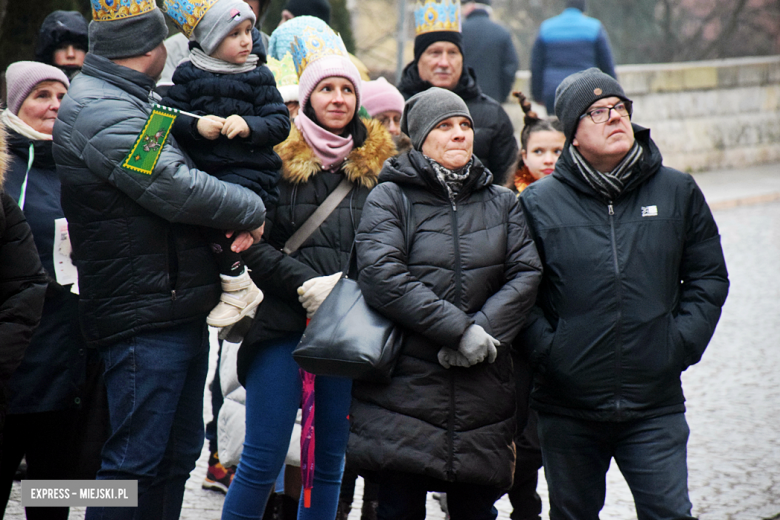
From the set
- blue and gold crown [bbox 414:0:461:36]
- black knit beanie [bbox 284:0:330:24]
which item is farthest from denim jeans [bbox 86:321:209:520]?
black knit beanie [bbox 284:0:330:24]

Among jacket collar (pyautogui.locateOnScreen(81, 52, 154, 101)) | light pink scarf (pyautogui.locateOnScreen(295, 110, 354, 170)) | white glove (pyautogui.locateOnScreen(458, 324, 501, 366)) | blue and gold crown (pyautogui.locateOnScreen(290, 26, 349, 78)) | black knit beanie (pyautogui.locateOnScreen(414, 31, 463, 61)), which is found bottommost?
white glove (pyautogui.locateOnScreen(458, 324, 501, 366))

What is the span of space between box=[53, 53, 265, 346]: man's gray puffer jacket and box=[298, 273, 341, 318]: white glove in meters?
0.42

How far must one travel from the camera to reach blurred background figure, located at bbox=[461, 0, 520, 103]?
9.05 meters

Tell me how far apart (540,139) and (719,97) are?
38.8 feet

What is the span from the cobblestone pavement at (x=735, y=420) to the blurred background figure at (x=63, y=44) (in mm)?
2087

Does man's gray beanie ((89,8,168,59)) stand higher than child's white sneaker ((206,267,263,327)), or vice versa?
man's gray beanie ((89,8,168,59))

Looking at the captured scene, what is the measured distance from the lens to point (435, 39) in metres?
5.49

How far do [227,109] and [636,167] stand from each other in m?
1.46

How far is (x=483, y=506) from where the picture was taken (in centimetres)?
336

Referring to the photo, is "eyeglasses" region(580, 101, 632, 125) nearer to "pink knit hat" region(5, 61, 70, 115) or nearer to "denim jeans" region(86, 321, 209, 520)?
"denim jeans" region(86, 321, 209, 520)

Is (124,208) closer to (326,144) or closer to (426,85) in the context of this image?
(326,144)

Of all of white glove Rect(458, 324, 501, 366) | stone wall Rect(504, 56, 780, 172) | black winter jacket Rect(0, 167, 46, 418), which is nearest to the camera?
black winter jacket Rect(0, 167, 46, 418)

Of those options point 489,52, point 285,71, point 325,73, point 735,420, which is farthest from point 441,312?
point 489,52

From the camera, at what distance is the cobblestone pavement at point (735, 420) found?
456 cm
